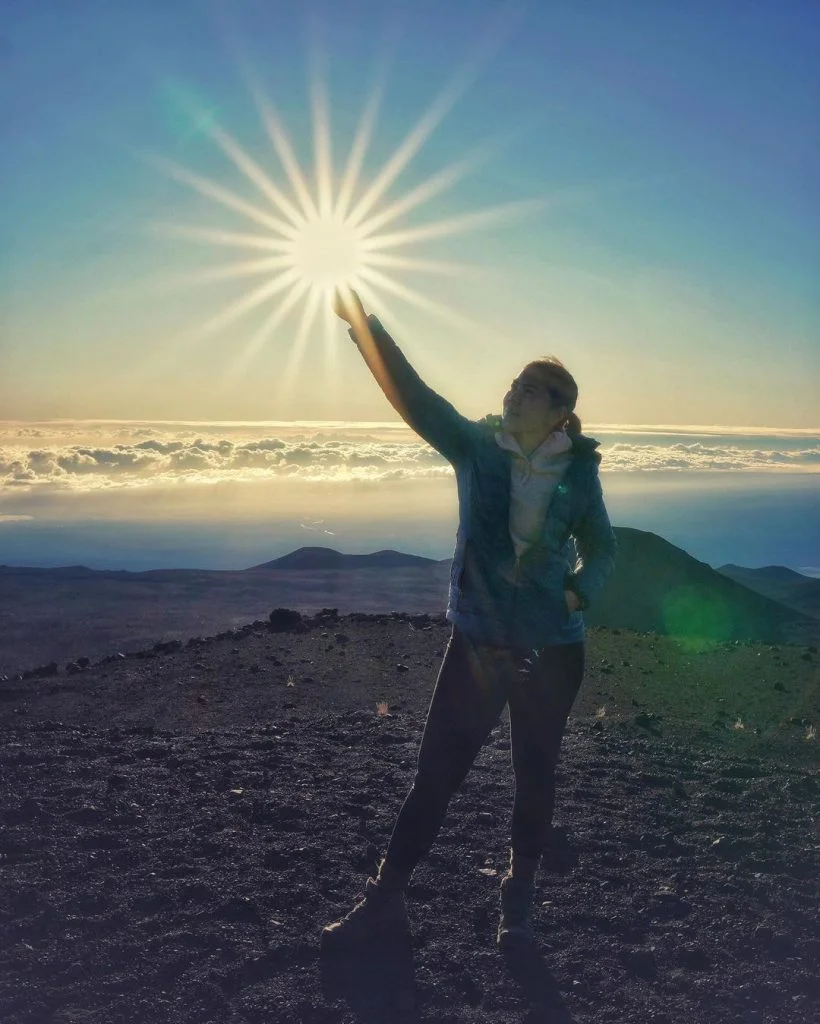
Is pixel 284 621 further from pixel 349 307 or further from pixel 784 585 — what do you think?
pixel 784 585

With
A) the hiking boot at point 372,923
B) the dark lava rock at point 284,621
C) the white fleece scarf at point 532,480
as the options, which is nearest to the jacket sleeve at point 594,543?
the white fleece scarf at point 532,480

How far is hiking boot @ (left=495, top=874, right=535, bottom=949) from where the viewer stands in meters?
3.74

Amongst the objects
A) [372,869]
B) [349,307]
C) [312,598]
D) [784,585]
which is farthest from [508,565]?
[312,598]

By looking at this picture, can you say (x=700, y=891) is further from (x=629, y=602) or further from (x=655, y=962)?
(x=629, y=602)

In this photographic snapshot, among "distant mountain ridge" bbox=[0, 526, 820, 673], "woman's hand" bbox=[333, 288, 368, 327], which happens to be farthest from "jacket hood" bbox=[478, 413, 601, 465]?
"distant mountain ridge" bbox=[0, 526, 820, 673]

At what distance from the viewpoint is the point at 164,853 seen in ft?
14.9

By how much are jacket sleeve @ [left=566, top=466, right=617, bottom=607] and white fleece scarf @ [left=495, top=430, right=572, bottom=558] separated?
175 millimetres

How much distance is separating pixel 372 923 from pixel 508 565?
1.50 meters

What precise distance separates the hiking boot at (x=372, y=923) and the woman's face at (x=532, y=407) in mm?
1863

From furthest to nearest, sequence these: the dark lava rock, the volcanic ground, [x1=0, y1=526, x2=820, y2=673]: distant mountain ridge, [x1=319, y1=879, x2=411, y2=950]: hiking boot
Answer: [x1=0, y1=526, x2=820, y2=673]: distant mountain ridge, the dark lava rock, [x1=319, y1=879, x2=411, y2=950]: hiking boot, the volcanic ground

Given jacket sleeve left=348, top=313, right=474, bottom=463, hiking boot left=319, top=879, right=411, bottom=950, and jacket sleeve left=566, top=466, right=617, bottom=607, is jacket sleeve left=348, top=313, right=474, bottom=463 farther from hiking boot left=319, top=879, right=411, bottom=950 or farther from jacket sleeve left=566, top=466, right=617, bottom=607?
hiking boot left=319, top=879, right=411, bottom=950

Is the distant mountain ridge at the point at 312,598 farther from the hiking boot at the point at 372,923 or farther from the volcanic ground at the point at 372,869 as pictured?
the hiking boot at the point at 372,923

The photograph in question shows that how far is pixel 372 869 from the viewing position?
4.47 meters

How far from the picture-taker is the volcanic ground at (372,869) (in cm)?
340
